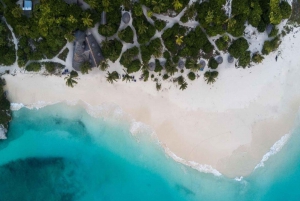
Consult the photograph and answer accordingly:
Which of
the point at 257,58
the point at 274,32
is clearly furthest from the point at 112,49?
the point at 274,32

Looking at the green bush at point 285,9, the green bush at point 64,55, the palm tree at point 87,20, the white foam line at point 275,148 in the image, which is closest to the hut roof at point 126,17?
the palm tree at point 87,20

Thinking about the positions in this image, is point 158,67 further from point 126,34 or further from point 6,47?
point 6,47

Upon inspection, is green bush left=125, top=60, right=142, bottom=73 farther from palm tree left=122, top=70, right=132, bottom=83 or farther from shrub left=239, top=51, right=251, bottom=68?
shrub left=239, top=51, right=251, bottom=68

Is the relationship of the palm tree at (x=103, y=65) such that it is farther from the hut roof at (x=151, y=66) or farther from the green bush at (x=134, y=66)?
the hut roof at (x=151, y=66)

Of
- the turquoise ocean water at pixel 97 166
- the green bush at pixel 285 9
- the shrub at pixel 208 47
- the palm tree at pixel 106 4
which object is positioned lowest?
the turquoise ocean water at pixel 97 166

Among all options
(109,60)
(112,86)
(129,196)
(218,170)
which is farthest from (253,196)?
(109,60)

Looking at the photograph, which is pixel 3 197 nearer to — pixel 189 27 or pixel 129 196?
pixel 129 196
